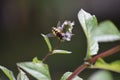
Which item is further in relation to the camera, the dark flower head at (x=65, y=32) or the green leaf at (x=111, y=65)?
the dark flower head at (x=65, y=32)

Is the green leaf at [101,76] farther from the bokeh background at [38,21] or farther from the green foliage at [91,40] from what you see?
the bokeh background at [38,21]

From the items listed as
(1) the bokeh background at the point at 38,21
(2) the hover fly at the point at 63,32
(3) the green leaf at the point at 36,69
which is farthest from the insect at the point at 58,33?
(1) the bokeh background at the point at 38,21

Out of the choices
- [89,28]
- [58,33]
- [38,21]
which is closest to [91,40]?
[89,28]

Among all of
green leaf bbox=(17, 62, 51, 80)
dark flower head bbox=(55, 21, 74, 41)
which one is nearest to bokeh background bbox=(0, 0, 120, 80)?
dark flower head bbox=(55, 21, 74, 41)

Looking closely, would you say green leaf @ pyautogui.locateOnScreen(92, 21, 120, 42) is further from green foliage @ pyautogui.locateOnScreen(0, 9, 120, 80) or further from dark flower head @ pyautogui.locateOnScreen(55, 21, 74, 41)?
dark flower head @ pyautogui.locateOnScreen(55, 21, 74, 41)

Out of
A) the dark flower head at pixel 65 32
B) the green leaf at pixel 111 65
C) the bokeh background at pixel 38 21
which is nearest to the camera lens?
the green leaf at pixel 111 65
